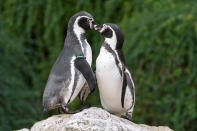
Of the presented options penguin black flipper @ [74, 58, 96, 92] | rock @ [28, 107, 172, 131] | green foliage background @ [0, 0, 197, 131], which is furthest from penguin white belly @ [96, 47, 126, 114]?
green foliage background @ [0, 0, 197, 131]

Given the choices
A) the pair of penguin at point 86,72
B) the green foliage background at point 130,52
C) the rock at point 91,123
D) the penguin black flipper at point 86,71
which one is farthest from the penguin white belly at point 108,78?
the green foliage background at point 130,52

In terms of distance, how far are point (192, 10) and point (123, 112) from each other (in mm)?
2838

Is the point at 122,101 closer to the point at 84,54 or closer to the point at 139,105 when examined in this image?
the point at 84,54

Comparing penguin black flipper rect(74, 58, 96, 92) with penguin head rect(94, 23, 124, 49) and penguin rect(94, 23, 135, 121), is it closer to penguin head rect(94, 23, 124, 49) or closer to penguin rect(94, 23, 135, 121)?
penguin rect(94, 23, 135, 121)

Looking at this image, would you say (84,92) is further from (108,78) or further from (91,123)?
(91,123)

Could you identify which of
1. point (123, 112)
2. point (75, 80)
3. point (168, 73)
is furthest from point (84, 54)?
point (168, 73)

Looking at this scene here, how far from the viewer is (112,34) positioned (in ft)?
13.5

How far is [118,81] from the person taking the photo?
4121 mm

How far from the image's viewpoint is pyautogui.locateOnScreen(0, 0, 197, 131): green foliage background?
656 cm

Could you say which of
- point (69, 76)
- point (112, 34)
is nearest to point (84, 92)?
point (69, 76)

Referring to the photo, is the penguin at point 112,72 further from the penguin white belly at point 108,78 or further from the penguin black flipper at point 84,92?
the penguin black flipper at point 84,92

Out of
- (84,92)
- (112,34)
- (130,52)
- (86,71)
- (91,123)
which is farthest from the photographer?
(130,52)

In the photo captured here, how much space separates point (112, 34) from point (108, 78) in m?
0.31

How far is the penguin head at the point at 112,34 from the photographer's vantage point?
409 cm
